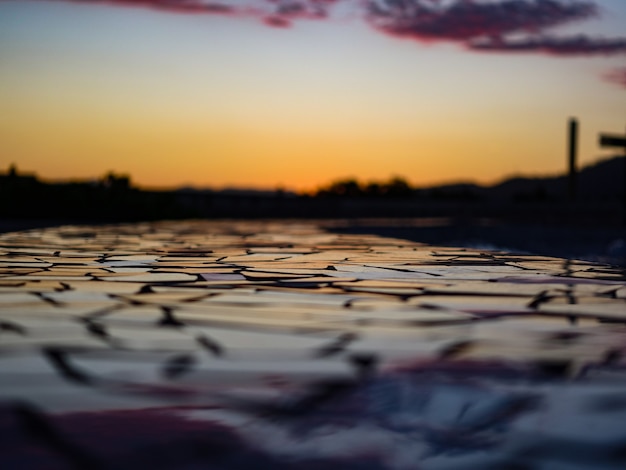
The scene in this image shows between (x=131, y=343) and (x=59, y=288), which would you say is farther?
(x=59, y=288)

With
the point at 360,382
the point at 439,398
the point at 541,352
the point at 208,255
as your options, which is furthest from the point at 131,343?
the point at 208,255

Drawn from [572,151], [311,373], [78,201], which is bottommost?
[311,373]

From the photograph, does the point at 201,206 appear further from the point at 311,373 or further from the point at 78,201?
the point at 311,373

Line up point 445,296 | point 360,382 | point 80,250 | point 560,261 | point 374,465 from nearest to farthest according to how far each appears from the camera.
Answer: point 374,465 < point 360,382 < point 445,296 < point 560,261 < point 80,250

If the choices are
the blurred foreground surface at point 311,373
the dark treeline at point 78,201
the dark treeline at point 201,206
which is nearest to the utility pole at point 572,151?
the dark treeline at point 201,206

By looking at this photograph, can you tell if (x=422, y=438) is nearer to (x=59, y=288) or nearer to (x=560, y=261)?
(x=59, y=288)

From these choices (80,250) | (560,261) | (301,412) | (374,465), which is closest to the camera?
(374,465)

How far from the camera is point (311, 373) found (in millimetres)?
2127

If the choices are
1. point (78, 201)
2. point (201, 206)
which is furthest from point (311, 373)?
point (201, 206)

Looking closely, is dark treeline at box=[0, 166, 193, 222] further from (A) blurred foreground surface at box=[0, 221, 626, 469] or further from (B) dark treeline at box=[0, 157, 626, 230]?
(A) blurred foreground surface at box=[0, 221, 626, 469]

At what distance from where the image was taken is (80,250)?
6.30 metres

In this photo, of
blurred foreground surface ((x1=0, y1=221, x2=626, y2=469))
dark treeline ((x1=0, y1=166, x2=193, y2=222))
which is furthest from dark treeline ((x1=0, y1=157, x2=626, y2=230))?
blurred foreground surface ((x1=0, y1=221, x2=626, y2=469))

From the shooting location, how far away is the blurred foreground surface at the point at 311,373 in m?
Answer: 1.59

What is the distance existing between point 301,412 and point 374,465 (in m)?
0.34
